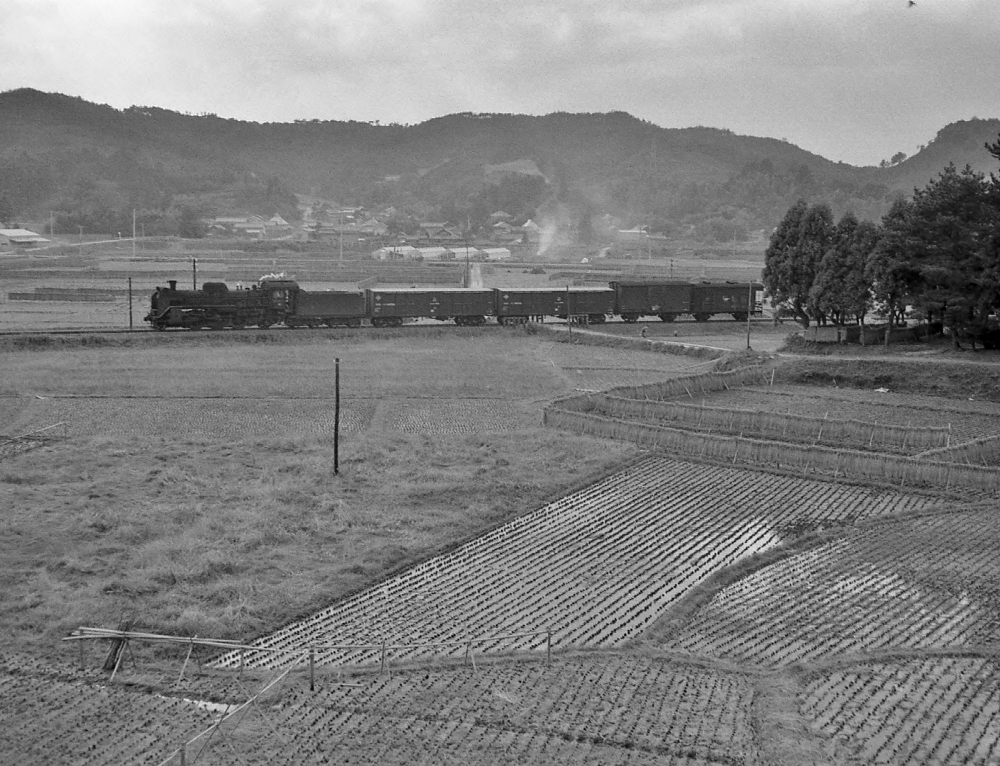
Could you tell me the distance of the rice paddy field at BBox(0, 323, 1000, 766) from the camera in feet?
33.4

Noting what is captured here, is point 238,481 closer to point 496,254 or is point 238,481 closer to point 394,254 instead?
point 394,254

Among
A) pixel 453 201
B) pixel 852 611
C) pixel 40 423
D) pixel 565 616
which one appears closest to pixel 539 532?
pixel 565 616

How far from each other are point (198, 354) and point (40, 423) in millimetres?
12598

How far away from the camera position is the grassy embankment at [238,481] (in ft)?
47.2

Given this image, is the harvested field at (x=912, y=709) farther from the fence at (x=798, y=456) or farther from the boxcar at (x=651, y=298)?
the boxcar at (x=651, y=298)

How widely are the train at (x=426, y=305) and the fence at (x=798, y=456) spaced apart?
1786 centimetres

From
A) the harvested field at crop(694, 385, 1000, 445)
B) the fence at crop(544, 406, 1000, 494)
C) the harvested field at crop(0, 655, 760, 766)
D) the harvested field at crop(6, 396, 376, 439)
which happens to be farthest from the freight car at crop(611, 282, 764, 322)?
the harvested field at crop(0, 655, 760, 766)

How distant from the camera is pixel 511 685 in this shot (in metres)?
11.3

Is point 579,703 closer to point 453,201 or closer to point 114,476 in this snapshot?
point 114,476

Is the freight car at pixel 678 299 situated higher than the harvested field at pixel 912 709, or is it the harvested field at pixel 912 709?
the freight car at pixel 678 299

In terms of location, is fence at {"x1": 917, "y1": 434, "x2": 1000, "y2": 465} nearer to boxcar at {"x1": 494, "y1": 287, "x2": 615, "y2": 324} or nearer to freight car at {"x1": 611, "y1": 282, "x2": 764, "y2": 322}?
boxcar at {"x1": 494, "y1": 287, "x2": 615, "y2": 324}

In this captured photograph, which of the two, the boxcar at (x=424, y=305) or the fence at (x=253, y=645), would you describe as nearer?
the fence at (x=253, y=645)

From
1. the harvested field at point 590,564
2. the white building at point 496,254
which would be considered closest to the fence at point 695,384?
the harvested field at point 590,564

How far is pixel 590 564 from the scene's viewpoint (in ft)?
A: 51.7
